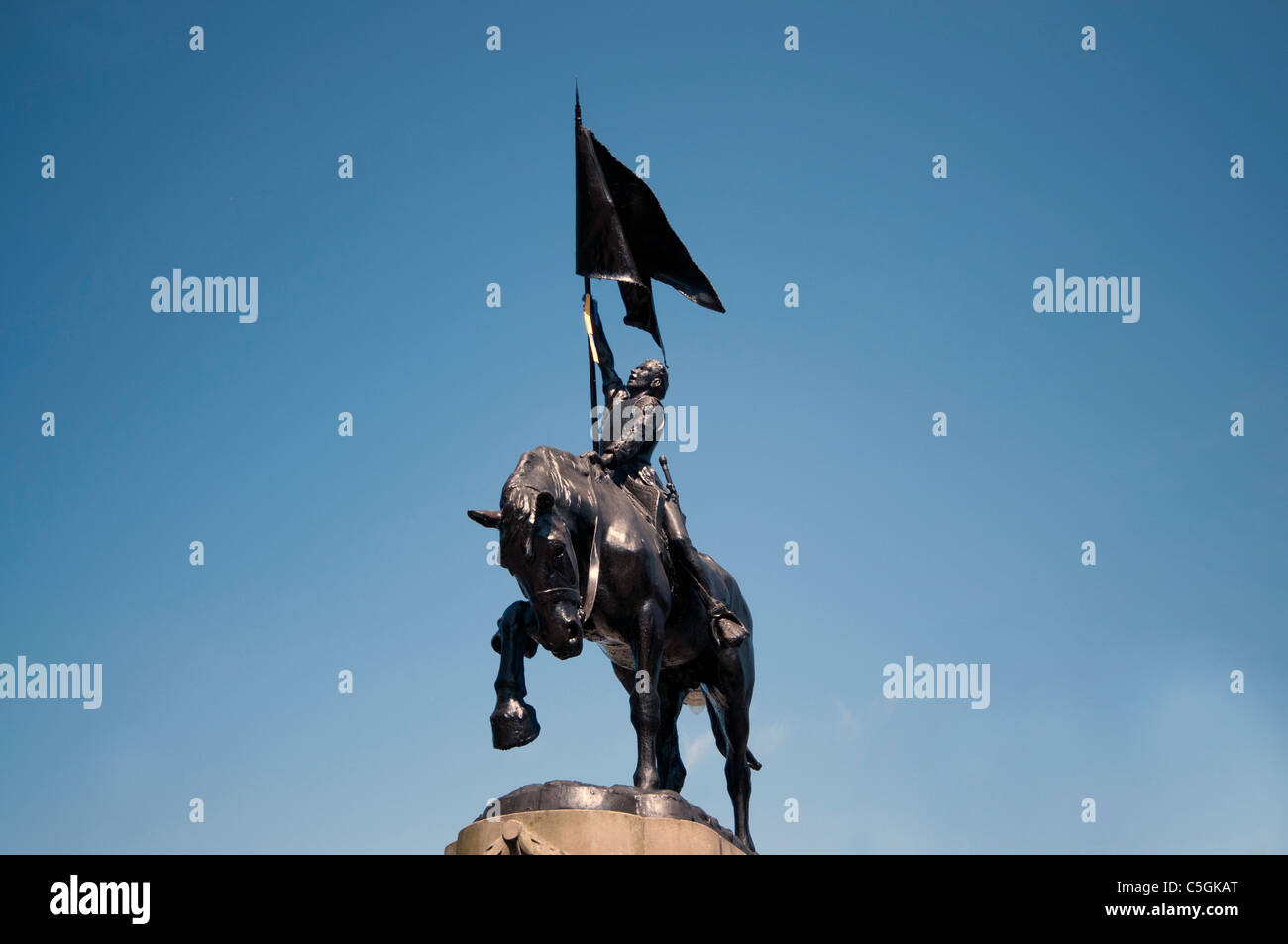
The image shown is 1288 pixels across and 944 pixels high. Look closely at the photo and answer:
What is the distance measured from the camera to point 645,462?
14.2 meters

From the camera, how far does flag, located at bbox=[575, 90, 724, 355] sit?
14.9 m

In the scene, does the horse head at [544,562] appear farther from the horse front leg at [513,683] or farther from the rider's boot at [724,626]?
the rider's boot at [724,626]

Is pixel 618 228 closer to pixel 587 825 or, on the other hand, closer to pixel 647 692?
pixel 647 692

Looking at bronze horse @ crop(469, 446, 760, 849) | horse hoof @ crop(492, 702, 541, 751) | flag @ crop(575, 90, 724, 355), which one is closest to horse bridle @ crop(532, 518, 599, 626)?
bronze horse @ crop(469, 446, 760, 849)

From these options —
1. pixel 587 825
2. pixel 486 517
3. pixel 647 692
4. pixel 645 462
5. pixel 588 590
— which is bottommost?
pixel 587 825

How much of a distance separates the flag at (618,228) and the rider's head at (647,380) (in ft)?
2.64

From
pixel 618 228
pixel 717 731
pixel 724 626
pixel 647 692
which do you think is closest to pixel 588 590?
pixel 647 692

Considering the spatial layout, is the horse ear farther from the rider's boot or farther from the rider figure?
the rider's boot

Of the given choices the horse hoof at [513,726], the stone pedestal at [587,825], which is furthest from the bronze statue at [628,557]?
the stone pedestal at [587,825]

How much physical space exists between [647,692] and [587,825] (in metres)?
1.77
